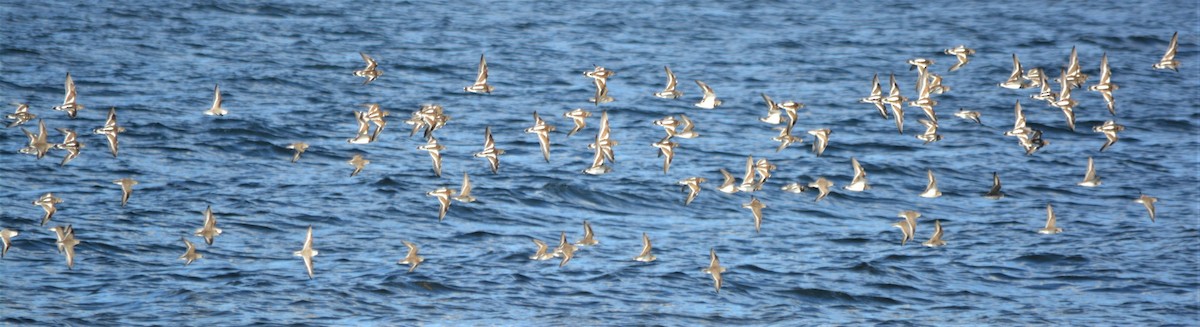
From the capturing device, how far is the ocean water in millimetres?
31016

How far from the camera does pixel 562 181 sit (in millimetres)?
39281

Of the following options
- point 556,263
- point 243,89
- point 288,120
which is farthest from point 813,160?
point 243,89

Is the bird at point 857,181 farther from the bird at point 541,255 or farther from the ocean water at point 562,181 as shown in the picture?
the bird at point 541,255

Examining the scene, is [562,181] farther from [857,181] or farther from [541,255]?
[857,181]

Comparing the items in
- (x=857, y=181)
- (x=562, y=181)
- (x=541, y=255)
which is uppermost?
(x=857, y=181)

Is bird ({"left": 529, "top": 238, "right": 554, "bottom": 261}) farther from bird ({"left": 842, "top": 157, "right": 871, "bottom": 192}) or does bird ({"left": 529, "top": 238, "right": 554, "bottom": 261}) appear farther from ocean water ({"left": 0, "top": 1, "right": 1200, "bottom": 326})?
bird ({"left": 842, "top": 157, "right": 871, "bottom": 192})

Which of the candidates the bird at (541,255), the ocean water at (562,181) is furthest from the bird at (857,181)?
the bird at (541,255)

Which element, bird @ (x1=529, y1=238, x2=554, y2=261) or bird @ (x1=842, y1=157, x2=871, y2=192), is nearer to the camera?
bird @ (x1=529, y1=238, x2=554, y2=261)

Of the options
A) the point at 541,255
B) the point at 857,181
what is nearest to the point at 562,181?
the point at 541,255

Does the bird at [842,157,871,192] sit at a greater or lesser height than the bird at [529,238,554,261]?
greater

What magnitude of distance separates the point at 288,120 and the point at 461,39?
15.3 m

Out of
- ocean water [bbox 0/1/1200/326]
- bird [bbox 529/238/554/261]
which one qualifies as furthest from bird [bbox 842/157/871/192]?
bird [bbox 529/238/554/261]

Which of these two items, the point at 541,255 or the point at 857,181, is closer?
the point at 541,255

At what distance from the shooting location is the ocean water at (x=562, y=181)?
31.0 m
